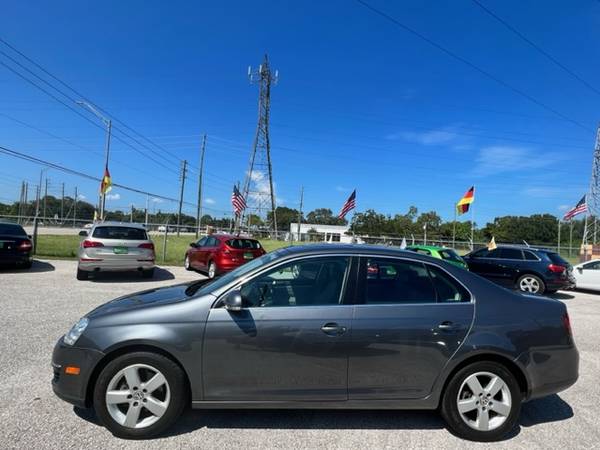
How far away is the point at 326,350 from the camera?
321 centimetres

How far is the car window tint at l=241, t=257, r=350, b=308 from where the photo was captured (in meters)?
3.37

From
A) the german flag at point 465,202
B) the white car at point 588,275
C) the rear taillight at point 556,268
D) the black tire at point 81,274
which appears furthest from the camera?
the german flag at point 465,202

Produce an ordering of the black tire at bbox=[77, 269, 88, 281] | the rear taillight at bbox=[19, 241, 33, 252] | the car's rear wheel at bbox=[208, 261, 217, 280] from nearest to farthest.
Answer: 1. the black tire at bbox=[77, 269, 88, 281]
2. the rear taillight at bbox=[19, 241, 33, 252]
3. the car's rear wheel at bbox=[208, 261, 217, 280]

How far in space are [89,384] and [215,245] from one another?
10097 millimetres

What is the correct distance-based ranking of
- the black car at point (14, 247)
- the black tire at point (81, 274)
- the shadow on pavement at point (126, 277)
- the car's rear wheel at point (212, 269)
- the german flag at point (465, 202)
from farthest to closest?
the german flag at point (465, 202) → the car's rear wheel at point (212, 269) → the black car at point (14, 247) → the shadow on pavement at point (126, 277) → the black tire at point (81, 274)

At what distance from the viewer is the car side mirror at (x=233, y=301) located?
313cm

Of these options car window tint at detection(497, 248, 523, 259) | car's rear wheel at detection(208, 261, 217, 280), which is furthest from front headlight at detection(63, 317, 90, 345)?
car window tint at detection(497, 248, 523, 259)

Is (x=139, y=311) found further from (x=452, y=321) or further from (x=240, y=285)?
(x=452, y=321)

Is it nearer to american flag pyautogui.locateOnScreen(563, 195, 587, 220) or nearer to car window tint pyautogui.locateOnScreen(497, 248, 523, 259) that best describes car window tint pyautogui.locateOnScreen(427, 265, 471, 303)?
car window tint pyautogui.locateOnScreen(497, 248, 523, 259)

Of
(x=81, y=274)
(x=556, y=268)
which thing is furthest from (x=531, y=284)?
(x=81, y=274)

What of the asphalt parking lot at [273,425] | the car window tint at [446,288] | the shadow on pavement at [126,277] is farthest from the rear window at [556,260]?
the shadow on pavement at [126,277]

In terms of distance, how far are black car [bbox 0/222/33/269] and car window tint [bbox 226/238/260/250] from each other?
5985mm

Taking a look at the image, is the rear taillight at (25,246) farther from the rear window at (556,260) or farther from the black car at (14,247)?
the rear window at (556,260)

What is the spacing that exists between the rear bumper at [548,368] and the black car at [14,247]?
13.2 meters
